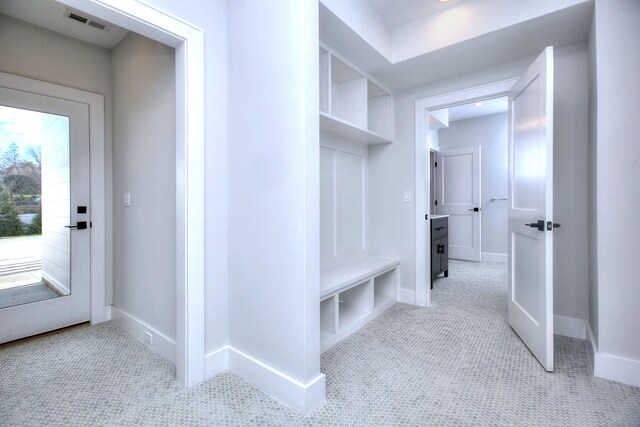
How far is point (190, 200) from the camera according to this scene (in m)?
1.69

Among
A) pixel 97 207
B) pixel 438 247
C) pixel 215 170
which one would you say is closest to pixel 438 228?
pixel 438 247

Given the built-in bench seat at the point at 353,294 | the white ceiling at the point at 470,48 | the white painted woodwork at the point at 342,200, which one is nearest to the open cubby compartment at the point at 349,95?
the white ceiling at the point at 470,48

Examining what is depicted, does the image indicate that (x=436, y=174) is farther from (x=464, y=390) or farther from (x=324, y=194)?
(x=464, y=390)

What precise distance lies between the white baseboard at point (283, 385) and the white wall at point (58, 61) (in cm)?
172

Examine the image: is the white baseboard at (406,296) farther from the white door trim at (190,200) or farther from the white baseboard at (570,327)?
the white door trim at (190,200)

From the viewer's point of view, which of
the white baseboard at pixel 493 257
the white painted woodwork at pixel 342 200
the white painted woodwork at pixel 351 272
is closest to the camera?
the white painted woodwork at pixel 351 272

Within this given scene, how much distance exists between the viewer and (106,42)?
8.45 ft

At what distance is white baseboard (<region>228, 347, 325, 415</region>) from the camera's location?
1497mm

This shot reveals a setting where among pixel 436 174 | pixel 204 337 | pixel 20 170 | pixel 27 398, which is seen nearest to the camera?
pixel 27 398

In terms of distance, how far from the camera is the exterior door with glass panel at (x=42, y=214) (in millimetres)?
2275

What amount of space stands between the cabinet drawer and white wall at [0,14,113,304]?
3.30m

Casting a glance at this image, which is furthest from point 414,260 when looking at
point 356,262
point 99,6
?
point 99,6

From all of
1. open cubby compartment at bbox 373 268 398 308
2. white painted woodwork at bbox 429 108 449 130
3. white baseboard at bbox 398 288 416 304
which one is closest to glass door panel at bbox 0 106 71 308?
open cubby compartment at bbox 373 268 398 308

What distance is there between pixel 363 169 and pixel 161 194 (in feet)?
6.46
